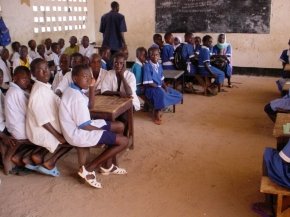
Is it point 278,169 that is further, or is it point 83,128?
point 83,128

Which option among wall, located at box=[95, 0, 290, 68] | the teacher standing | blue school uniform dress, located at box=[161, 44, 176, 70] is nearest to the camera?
blue school uniform dress, located at box=[161, 44, 176, 70]

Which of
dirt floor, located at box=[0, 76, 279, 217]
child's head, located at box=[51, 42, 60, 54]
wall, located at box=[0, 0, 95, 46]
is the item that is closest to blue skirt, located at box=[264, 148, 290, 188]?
dirt floor, located at box=[0, 76, 279, 217]

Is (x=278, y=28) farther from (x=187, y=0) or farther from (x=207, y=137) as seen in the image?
(x=207, y=137)

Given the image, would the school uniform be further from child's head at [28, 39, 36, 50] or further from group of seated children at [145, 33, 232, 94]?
child's head at [28, 39, 36, 50]

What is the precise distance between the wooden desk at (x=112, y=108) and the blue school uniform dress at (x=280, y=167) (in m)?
1.45

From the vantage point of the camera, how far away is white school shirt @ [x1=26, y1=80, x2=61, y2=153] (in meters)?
3.06

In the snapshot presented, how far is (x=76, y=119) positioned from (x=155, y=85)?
6.88 feet

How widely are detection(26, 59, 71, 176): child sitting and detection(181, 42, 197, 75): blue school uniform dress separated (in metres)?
3.67

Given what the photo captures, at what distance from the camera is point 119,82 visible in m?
4.00

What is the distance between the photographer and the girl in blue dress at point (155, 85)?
477 centimetres

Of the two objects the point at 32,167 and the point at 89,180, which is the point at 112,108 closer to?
the point at 89,180

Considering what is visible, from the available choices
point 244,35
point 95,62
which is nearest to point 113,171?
point 95,62

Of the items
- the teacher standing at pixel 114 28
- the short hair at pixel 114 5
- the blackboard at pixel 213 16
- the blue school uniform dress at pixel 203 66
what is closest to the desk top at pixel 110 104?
the blue school uniform dress at pixel 203 66

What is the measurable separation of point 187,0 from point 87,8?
2430 mm
